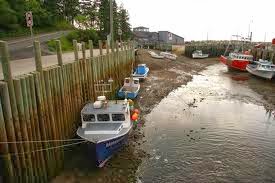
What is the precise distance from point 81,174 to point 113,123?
10.3ft

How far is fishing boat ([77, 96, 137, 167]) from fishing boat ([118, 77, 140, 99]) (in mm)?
8290

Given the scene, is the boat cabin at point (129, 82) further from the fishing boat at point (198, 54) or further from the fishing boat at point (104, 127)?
the fishing boat at point (198, 54)

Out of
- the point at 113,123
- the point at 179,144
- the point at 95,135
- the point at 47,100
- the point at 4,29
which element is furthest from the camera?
the point at 4,29

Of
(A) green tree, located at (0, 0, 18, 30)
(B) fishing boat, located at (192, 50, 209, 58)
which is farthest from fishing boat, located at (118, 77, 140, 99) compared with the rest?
(B) fishing boat, located at (192, 50, 209, 58)

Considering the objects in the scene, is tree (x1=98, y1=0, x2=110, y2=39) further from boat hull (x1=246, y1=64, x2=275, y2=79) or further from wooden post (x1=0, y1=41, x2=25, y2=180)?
wooden post (x1=0, y1=41, x2=25, y2=180)

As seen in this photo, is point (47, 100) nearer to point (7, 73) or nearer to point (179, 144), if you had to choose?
point (7, 73)

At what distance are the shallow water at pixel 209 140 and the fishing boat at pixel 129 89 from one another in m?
2.65

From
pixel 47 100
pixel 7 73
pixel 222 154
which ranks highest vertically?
pixel 7 73

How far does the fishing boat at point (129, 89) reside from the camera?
23172mm

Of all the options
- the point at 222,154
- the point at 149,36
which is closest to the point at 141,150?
the point at 222,154

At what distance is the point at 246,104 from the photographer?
2445 cm

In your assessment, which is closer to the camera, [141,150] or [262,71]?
[141,150]

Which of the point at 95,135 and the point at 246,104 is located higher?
the point at 95,135

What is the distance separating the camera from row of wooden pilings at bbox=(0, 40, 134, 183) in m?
9.18
